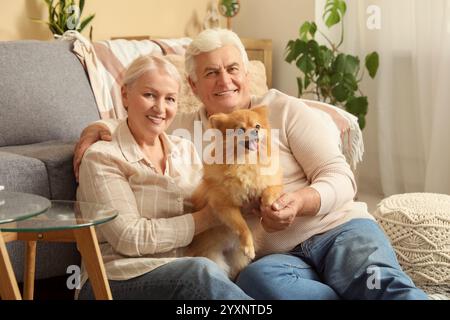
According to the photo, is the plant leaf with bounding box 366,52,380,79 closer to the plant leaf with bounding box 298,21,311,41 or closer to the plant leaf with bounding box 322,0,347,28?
the plant leaf with bounding box 322,0,347,28

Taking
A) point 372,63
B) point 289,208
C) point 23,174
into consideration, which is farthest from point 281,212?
point 372,63

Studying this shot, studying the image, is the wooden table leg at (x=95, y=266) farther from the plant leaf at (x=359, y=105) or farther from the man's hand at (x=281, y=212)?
the plant leaf at (x=359, y=105)

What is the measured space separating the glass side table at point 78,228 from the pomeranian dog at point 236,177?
27 cm

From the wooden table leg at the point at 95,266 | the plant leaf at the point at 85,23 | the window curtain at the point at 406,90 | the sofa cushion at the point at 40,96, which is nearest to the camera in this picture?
the wooden table leg at the point at 95,266

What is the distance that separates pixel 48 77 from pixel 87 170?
2.91ft

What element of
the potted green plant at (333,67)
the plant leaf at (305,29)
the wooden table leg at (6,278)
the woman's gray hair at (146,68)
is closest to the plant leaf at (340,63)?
the potted green plant at (333,67)

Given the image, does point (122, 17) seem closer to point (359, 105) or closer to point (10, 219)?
point (359, 105)

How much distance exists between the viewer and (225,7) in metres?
4.28

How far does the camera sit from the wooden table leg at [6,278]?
1.25 m

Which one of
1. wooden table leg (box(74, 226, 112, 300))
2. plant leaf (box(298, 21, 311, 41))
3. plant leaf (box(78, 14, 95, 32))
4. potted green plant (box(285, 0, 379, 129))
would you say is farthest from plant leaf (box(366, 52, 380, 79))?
wooden table leg (box(74, 226, 112, 300))

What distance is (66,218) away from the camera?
133 cm
